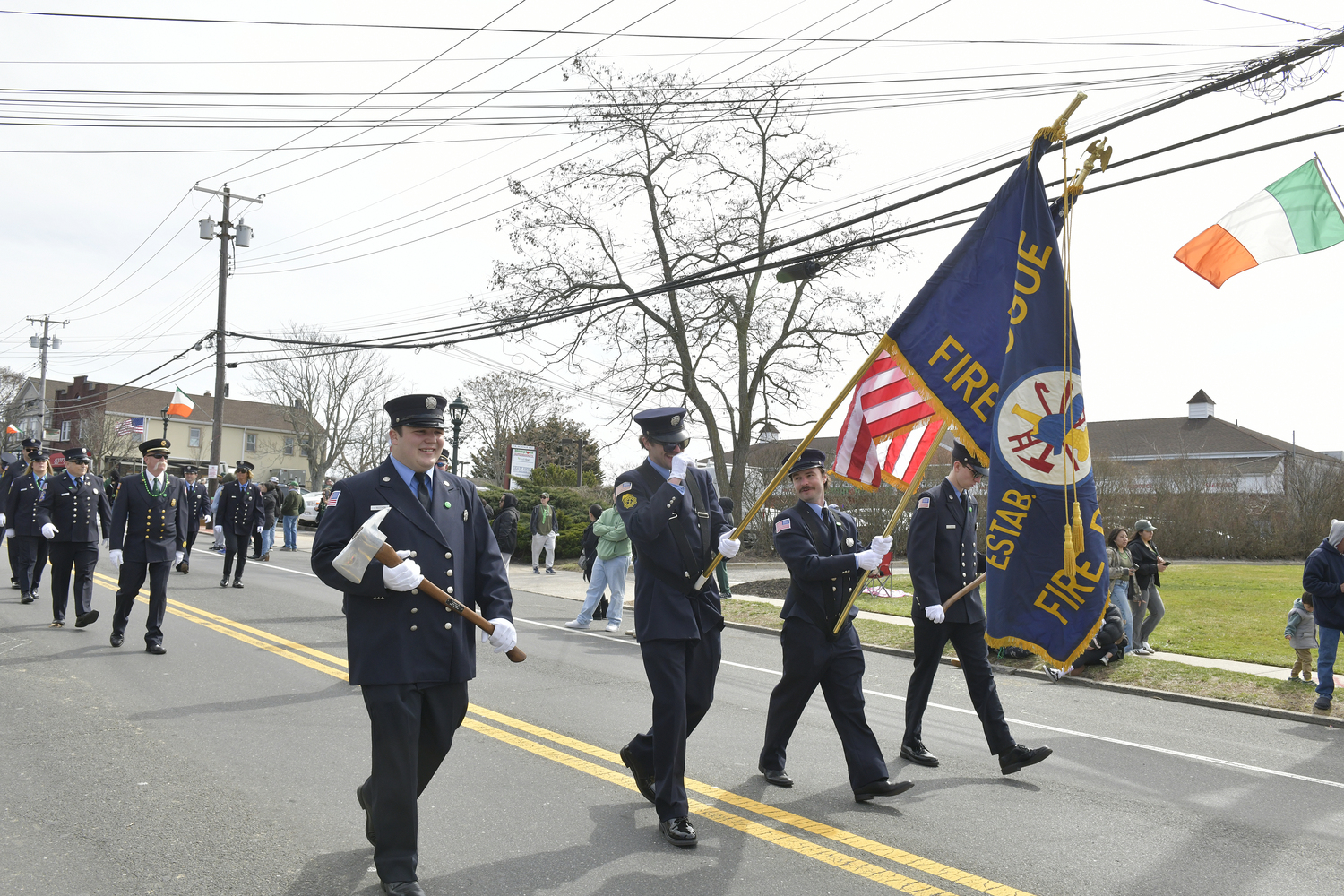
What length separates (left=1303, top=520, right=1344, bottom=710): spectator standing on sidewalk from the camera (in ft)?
29.2

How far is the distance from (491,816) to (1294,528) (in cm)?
3524

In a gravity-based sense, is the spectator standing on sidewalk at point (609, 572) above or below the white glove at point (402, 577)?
below

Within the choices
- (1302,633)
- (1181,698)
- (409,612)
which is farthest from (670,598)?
(1302,633)

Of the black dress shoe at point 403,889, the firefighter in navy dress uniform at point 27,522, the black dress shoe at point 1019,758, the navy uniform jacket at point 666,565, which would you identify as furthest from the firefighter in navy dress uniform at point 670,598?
the firefighter in navy dress uniform at point 27,522

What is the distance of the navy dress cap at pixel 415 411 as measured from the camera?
423cm

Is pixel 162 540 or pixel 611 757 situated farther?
pixel 162 540

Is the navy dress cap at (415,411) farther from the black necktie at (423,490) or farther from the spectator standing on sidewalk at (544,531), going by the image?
the spectator standing on sidewalk at (544,531)

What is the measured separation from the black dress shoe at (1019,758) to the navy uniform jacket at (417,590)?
331 cm

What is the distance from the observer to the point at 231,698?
7633 millimetres

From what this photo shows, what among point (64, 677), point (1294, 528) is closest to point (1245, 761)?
point (64, 677)

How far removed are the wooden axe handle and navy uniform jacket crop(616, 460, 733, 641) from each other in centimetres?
78

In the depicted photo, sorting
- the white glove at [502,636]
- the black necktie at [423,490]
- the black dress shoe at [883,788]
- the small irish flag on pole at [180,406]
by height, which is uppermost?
the small irish flag on pole at [180,406]

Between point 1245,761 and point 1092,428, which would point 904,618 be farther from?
point 1092,428

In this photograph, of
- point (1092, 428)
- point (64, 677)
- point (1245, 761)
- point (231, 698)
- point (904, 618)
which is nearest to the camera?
point (1245, 761)
